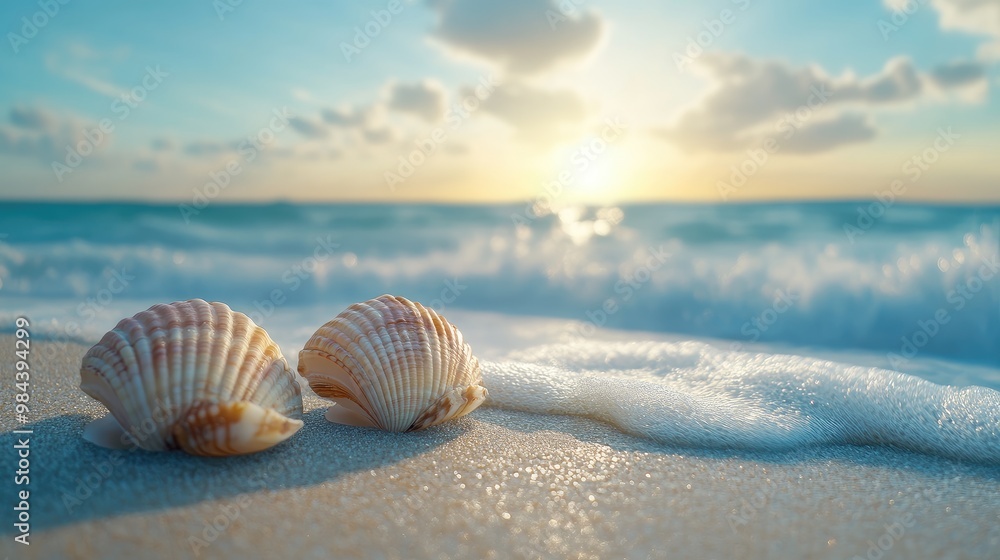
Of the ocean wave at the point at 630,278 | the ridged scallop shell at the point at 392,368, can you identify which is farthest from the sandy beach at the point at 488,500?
the ocean wave at the point at 630,278

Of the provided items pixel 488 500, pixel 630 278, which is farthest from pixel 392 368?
pixel 630 278

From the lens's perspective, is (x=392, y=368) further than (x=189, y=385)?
Yes

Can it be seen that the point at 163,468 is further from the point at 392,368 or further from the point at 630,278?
the point at 630,278

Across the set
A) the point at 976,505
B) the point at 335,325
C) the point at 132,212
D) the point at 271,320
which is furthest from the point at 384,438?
the point at 132,212

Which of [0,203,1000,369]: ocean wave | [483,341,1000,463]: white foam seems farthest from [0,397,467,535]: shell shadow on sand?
[0,203,1000,369]: ocean wave

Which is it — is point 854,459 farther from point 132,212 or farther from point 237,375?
point 132,212

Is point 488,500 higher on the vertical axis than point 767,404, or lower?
lower
